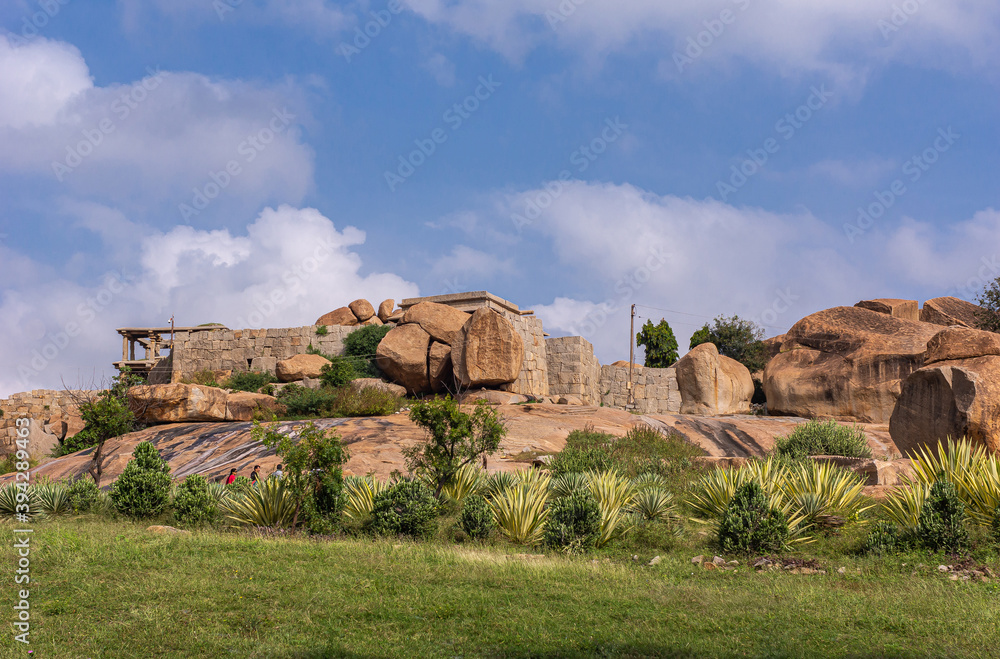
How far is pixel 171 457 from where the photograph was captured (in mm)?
19375

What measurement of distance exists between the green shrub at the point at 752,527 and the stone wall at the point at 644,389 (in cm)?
2450

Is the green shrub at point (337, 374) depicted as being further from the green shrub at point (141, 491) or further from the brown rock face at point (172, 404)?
the green shrub at point (141, 491)

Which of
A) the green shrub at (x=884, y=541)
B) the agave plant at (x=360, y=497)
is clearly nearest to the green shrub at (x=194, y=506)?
the agave plant at (x=360, y=497)

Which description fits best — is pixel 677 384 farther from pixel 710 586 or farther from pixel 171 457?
pixel 710 586

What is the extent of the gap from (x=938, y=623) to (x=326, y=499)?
7784 millimetres

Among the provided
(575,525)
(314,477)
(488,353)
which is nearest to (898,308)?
(488,353)

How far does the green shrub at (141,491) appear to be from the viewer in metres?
11.8

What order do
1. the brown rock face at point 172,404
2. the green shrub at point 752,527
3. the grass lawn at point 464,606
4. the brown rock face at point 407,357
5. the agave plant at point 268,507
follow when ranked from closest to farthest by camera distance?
the grass lawn at point 464,606, the green shrub at point 752,527, the agave plant at point 268,507, the brown rock face at point 172,404, the brown rock face at point 407,357

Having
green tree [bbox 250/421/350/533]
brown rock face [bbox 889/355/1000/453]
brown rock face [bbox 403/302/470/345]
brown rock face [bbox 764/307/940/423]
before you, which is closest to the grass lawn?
green tree [bbox 250/421/350/533]

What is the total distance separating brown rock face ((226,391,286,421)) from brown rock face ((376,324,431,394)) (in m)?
5.10

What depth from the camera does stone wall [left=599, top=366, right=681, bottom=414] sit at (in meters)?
33.8

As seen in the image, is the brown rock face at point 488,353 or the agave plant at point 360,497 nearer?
the agave plant at point 360,497

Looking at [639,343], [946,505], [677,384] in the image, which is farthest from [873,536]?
[639,343]

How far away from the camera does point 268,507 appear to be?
36.0 feet
